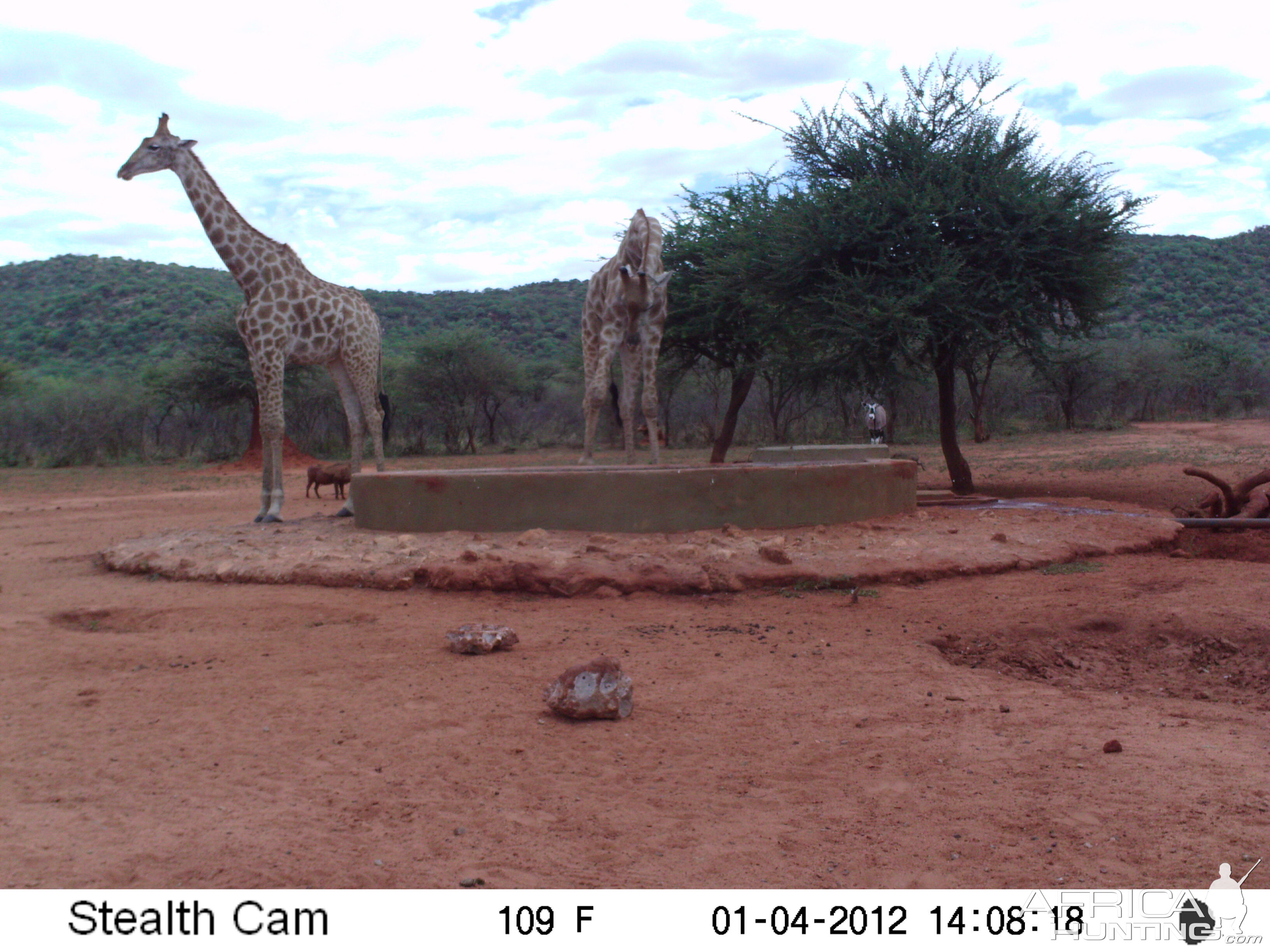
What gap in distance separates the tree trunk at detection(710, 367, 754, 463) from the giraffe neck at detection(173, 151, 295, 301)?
840 centimetres

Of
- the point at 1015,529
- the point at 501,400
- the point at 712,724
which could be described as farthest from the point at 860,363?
the point at 501,400

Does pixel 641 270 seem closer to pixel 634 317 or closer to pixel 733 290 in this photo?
pixel 634 317

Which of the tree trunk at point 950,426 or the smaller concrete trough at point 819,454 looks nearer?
the tree trunk at point 950,426

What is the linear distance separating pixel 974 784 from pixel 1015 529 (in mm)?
5019

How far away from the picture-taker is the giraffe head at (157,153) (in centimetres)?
856

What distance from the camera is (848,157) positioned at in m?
11.6

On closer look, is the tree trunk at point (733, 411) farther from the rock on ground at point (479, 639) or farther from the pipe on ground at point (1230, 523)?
the rock on ground at point (479, 639)

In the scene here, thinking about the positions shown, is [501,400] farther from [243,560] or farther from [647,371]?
[243,560]

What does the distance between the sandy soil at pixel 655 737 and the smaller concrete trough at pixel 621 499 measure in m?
1.16

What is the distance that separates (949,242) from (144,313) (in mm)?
43949

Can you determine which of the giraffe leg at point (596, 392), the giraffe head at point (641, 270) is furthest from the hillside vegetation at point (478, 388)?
the giraffe leg at point (596, 392)

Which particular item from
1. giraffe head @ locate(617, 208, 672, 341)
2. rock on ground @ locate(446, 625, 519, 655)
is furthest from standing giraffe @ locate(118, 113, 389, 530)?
rock on ground @ locate(446, 625, 519, 655)

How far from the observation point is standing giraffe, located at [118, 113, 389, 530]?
28.9 ft

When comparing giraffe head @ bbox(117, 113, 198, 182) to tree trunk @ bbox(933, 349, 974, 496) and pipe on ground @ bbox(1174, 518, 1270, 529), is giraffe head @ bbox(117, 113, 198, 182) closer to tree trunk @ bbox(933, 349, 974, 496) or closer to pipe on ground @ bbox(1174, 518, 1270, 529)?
tree trunk @ bbox(933, 349, 974, 496)
